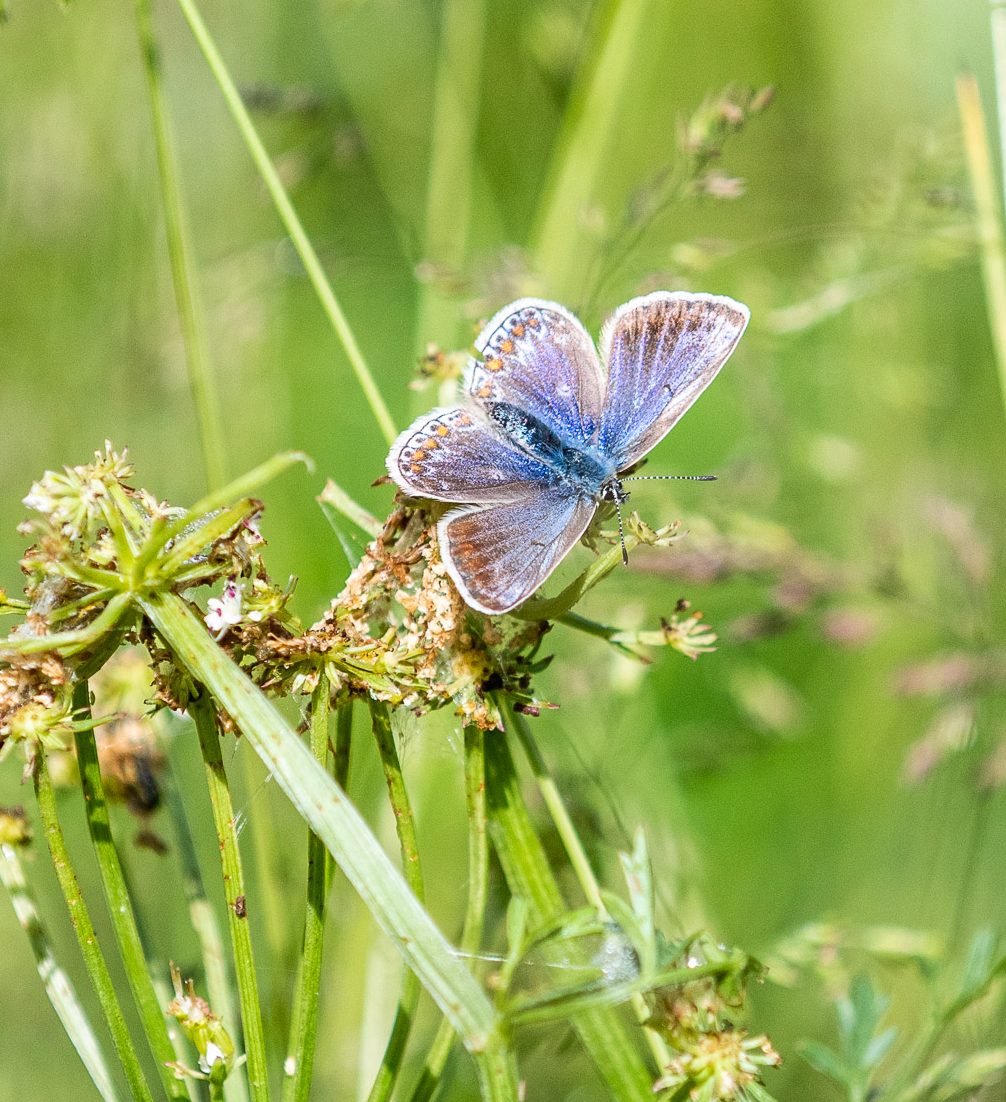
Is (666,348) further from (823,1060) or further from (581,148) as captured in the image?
(581,148)

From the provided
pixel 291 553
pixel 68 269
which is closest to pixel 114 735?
pixel 291 553

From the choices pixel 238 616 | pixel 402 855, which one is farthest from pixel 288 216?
pixel 402 855

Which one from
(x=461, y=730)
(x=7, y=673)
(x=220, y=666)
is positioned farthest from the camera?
(x=461, y=730)

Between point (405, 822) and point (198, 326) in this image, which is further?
point (198, 326)

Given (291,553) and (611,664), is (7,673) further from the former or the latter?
(291,553)

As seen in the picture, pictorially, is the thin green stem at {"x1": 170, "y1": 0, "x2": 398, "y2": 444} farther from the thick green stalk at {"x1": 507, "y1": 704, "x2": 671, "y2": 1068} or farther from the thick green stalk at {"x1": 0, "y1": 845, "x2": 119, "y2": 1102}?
the thick green stalk at {"x1": 0, "y1": 845, "x2": 119, "y2": 1102}

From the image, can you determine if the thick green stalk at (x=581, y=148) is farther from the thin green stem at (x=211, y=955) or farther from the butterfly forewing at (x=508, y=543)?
the thin green stem at (x=211, y=955)

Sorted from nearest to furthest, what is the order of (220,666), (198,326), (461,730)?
(220,666), (461,730), (198,326)

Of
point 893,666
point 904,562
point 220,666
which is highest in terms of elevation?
point 220,666
